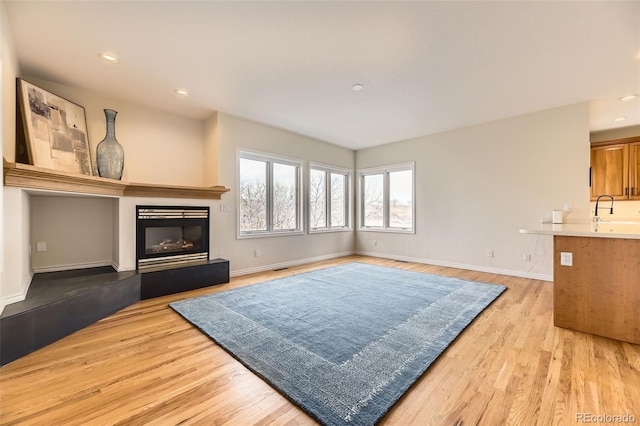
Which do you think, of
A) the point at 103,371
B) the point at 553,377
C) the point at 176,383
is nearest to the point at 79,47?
the point at 103,371

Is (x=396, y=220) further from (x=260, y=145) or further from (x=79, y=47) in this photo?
(x=79, y=47)

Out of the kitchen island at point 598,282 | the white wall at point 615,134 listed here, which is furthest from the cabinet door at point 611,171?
the kitchen island at point 598,282

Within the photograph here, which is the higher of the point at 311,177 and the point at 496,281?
the point at 311,177

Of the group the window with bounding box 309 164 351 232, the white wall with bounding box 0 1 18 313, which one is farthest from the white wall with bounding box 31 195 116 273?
the window with bounding box 309 164 351 232

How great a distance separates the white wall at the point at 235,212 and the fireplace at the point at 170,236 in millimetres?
221

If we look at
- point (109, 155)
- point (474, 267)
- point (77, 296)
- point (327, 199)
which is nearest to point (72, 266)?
point (77, 296)

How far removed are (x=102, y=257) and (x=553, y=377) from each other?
16.4 feet

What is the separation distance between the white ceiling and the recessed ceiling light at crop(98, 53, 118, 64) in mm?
55

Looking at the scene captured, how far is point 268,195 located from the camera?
198 inches

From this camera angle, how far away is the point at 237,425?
1365 millimetres

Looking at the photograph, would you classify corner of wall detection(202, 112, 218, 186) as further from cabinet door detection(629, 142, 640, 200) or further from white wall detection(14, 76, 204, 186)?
cabinet door detection(629, 142, 640, 200)

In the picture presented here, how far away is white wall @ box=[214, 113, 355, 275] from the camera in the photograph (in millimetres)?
4340

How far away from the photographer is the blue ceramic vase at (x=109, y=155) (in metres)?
3.30

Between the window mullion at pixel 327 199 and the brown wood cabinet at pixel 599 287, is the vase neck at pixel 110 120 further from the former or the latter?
the brown wood cabinet at pixel 599 287
